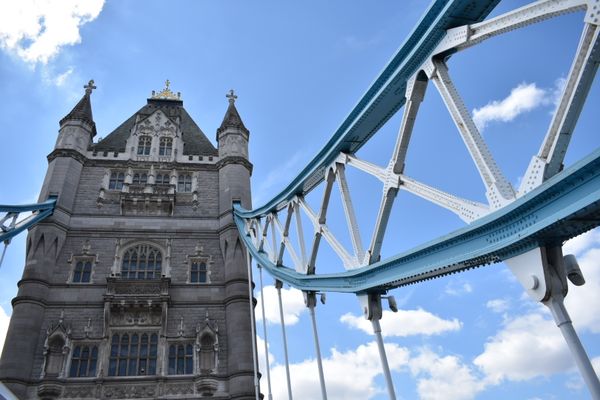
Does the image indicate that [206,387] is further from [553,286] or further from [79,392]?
[553,286]

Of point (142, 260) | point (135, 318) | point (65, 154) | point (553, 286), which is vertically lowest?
point (553, 286)

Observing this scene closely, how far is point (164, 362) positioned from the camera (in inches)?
→ 706

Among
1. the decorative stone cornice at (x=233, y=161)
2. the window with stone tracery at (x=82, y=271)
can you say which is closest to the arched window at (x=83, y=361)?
the window with stone tracery at (x=82, y=271)

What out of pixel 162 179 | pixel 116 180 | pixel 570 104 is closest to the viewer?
pixel 570 104

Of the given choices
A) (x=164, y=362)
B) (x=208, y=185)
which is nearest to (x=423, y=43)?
(x=164, y=362)

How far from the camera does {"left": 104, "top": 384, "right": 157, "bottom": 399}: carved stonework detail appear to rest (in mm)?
16875

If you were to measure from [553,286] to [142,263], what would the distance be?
1904 centimetres

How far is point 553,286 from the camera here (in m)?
Result: 4.79

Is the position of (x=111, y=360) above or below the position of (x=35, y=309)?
below

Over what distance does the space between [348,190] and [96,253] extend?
606 inches

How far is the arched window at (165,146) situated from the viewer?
2627cm

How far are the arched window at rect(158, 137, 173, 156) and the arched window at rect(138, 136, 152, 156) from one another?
2.00 ft

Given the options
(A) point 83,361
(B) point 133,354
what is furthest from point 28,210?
(B) point 133,354

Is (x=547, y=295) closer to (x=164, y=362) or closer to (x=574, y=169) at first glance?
(x=574, y=169)
